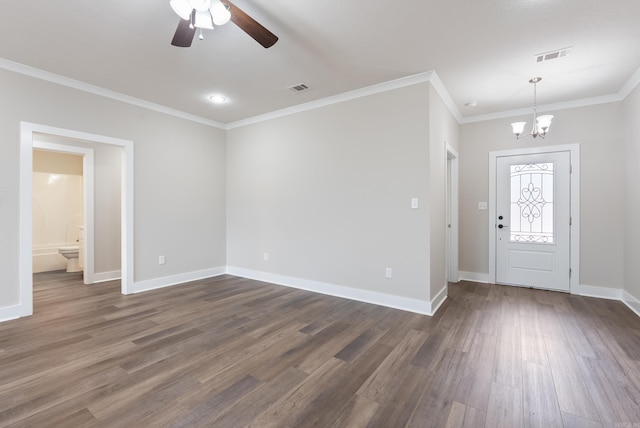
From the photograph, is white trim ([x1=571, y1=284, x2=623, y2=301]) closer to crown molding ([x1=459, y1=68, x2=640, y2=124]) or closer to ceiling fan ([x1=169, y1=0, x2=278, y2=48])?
crown molding ([x1=459, y1=68, x2=640, y2=124])

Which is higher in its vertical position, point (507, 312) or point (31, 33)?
point (31, 33)

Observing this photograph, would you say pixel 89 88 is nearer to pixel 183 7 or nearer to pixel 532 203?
pixel 183 7

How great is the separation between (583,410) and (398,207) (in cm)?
234

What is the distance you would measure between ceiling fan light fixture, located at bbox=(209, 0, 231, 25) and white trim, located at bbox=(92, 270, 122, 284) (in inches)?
190

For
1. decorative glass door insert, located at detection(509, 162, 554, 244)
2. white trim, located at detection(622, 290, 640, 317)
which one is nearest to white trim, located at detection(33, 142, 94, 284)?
decorative glass door insert, located at detection(509, 162, 554, 244)

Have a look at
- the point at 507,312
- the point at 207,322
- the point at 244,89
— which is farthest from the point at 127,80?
the point at 507,312

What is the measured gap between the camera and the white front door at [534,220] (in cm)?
443

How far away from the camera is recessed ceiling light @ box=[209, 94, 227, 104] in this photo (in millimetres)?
4180

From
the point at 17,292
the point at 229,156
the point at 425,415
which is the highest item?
the point at 229,156

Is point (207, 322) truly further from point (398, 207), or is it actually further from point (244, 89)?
point (244, 89)

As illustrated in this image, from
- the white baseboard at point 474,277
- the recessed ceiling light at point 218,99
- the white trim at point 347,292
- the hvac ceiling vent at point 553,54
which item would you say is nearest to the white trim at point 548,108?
the hvac ceiling vent at point 553,54

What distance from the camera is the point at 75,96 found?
372 cm

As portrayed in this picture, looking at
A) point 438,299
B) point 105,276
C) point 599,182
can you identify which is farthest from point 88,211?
A: point 599,182

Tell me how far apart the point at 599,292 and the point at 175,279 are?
20.5 feet
